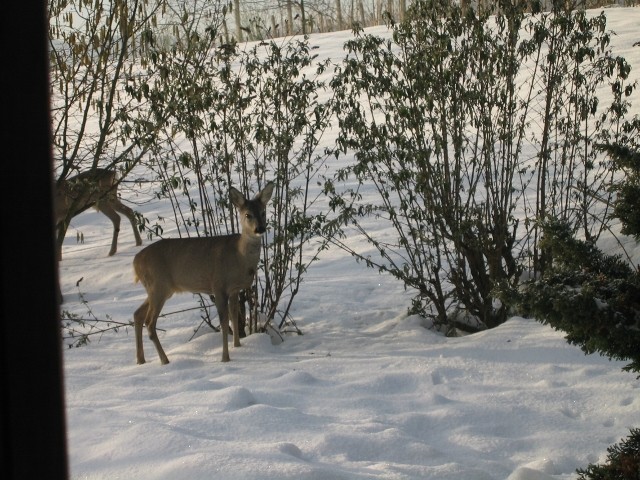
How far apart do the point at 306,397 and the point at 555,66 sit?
470cm

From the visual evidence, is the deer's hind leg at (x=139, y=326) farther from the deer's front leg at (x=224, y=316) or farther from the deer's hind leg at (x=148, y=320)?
the deer's front leg at (x=224, y=316)

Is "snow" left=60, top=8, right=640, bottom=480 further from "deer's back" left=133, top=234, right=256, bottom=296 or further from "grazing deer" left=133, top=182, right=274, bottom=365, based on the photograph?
"deer's back" left=133, top=234, right=256, bottom=296

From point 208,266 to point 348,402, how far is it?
2.83 meters

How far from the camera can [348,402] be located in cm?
680

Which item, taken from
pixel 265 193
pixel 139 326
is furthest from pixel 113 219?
pixel 265 193

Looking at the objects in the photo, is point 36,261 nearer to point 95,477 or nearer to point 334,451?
point 95,477

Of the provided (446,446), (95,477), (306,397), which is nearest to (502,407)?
(446,446)

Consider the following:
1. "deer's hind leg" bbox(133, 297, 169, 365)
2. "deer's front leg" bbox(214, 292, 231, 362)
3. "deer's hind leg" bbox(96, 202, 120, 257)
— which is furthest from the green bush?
"deer's hind leg" bbox(96, 202, 120, 257)

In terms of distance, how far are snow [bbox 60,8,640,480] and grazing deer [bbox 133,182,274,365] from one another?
0.48 meters

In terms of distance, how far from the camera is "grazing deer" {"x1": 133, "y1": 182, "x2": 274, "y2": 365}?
907cm

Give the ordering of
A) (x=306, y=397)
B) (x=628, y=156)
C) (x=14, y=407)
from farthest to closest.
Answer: (x=306, y=397), (x=628, y=156), (x=14, y=407)

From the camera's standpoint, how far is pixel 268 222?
9.51m

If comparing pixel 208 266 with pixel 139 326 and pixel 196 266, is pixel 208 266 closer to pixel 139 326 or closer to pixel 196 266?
pixel 196 266

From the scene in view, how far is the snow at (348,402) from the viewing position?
5.10 metres
